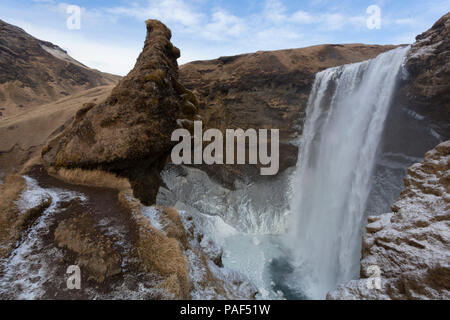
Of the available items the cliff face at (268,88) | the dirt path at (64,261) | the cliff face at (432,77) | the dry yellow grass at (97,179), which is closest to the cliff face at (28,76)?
the cliff face at (268,88)

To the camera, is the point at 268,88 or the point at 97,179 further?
the point at 268,88

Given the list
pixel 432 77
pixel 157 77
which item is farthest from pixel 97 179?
pixel 432 77

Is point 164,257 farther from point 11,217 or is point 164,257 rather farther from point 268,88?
point 268,88

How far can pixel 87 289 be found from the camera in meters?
3.39

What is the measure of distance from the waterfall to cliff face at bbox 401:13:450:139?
84cm

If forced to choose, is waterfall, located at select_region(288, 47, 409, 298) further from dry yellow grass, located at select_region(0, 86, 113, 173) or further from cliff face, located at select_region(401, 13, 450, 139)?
dry yellow grass, located at select_region(0, 86, 113, 173)

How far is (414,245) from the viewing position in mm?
3896

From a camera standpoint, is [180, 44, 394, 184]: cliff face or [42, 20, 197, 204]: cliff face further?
[180, 44, 394, 184]: cliff face

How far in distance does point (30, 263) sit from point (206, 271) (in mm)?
3334

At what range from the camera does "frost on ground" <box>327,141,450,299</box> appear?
11.0ft

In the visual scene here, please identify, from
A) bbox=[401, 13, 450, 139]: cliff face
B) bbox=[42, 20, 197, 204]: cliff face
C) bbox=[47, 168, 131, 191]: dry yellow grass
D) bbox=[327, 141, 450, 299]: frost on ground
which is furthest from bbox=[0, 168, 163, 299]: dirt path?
bbox=[401, 13, 450, 139]: cliff face

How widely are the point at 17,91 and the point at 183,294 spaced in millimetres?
55004

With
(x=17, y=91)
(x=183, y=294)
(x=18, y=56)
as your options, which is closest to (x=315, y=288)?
(x=183, y=294)

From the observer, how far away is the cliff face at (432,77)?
36.8 ft
